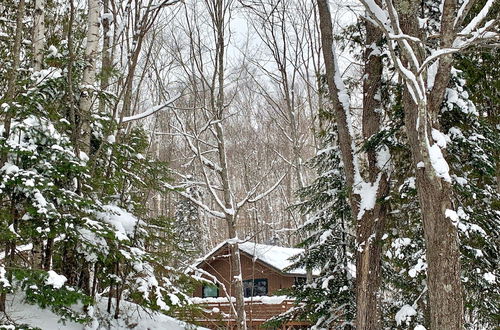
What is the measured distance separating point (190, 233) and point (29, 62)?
1879 centimetres

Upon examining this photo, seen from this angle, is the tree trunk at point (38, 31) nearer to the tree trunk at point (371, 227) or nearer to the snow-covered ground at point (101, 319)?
the snow-covered ground at point (101, 319)

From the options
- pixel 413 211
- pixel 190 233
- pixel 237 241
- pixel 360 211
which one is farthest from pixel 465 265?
pixel 190 233

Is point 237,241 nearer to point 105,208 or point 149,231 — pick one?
point 149,231

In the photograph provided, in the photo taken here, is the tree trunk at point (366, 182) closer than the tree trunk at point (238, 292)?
Yes

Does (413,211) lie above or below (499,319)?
above

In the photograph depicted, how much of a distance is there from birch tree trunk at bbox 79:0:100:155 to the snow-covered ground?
1917 mm

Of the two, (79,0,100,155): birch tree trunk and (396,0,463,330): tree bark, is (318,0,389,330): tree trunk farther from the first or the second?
(79,0,100,155): birch tree trunk

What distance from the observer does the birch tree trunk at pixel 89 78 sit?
5902mm

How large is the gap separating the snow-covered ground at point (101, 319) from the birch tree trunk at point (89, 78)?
1.92 meters

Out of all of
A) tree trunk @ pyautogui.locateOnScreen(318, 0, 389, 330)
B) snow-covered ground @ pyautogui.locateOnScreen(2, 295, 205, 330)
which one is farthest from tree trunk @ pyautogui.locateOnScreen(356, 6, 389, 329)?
snow-covered ground @ pyautogui.locateOnScreen(2, 295, 205, 330)

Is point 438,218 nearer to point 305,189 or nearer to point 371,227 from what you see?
point 371,227

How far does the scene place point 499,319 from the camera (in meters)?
7.01

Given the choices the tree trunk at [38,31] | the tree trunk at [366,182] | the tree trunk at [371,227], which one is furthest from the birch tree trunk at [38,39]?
the tree trunk at [371,227]

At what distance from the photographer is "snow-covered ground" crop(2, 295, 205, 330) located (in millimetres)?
4895
